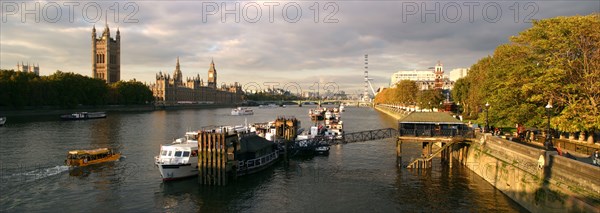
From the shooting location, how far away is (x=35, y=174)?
4197cm

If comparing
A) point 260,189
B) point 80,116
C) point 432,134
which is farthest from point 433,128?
point 80,116

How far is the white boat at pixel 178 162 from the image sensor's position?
129 ft

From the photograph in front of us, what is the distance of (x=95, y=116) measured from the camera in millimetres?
129750

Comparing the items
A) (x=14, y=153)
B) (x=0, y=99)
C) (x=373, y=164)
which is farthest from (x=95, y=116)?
(x=373, y=164)

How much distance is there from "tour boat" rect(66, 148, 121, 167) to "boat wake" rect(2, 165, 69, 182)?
3.42 ft

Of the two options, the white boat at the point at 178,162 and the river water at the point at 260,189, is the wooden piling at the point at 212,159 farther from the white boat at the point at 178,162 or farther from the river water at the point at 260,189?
the white boat at the point at 178,162

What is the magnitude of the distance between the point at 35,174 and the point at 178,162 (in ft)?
48.8

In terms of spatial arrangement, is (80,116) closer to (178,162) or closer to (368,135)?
(368,135)

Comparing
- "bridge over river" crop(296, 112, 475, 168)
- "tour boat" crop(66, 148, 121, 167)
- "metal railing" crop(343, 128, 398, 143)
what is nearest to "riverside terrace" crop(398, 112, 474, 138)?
"bridge over river" crop(296, 112, 475, 168)

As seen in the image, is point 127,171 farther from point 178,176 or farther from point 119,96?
point 119,96

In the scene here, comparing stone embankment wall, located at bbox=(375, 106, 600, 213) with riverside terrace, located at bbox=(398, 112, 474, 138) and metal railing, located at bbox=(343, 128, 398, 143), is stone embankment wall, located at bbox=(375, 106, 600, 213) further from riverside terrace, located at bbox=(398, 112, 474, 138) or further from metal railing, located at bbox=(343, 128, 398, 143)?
metal railing, located at bbox=(343, 128, 398, 143)

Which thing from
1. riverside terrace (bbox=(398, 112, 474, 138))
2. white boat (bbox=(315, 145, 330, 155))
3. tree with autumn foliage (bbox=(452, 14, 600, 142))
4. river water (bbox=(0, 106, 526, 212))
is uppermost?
tree with autumn foliage (bbox=(452, 14, 600, 142))

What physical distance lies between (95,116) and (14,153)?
260ft

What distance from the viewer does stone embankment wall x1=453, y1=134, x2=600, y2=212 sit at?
76.1 feet
